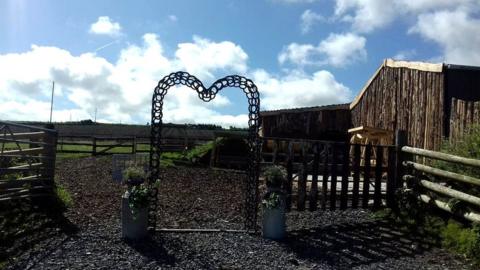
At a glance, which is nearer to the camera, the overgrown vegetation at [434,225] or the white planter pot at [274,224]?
the overgrown vegetation at [434,225]

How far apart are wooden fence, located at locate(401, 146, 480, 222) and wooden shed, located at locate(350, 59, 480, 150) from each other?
3.58 m

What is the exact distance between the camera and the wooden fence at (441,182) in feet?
25.3

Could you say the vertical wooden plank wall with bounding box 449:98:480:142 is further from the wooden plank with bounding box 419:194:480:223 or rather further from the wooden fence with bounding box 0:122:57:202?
the wooden fence with bounding box 0:122:57:202

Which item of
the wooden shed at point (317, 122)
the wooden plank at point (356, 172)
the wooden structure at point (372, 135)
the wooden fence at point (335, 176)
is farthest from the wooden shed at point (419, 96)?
the wooden plank at point (356, 172)

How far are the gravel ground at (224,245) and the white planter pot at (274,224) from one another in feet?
0.53

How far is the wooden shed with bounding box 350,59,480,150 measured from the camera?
15891 mm

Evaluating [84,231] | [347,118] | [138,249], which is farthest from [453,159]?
[347,118]

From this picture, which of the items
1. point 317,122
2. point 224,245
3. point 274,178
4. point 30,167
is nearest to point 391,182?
point 274,178

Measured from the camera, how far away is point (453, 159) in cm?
828

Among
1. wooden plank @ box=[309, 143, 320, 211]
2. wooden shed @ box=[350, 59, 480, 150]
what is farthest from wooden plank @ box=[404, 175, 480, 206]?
wooden shed @ box=[350, 59, 480, 150]

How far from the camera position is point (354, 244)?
7.39m

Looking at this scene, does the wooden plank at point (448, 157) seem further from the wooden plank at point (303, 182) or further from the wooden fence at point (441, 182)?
the wooden plank at point (303, 182)

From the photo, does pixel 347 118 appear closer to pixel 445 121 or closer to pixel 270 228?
pixel 445 121

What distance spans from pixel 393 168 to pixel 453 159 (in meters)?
1.77
